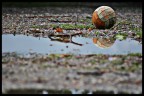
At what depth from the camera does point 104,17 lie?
2128 centimetres

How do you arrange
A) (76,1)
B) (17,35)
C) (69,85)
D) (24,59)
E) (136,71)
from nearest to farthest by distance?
1. (69,85)
2. (136,71)
3. (24,59)
4. (17,35)
5. (76,1)

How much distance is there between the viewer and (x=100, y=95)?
31.1 ft

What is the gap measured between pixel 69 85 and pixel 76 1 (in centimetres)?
4738

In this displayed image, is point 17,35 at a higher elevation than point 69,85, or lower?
higher

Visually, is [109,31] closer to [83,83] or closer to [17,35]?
[17,35]

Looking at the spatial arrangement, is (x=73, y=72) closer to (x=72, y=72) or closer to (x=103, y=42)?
(x=72, y=72)

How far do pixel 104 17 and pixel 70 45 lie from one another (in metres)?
5.43

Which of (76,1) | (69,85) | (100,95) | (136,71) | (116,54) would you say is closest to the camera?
(100,95)

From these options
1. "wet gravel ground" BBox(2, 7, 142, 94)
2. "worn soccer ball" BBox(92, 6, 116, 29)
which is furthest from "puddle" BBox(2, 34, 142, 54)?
"worn soccer ball" BBox(92, 6, 116, 29)

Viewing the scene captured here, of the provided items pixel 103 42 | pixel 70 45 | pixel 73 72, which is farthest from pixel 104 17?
pixel 73 72

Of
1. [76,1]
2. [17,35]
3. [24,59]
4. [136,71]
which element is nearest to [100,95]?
[136,71]

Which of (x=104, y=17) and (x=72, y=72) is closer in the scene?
(x=72, y=72)

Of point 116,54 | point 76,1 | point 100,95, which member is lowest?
point 100,95

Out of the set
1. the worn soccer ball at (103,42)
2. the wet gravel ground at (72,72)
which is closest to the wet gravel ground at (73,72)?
the wet gravel ground at (72,72)
